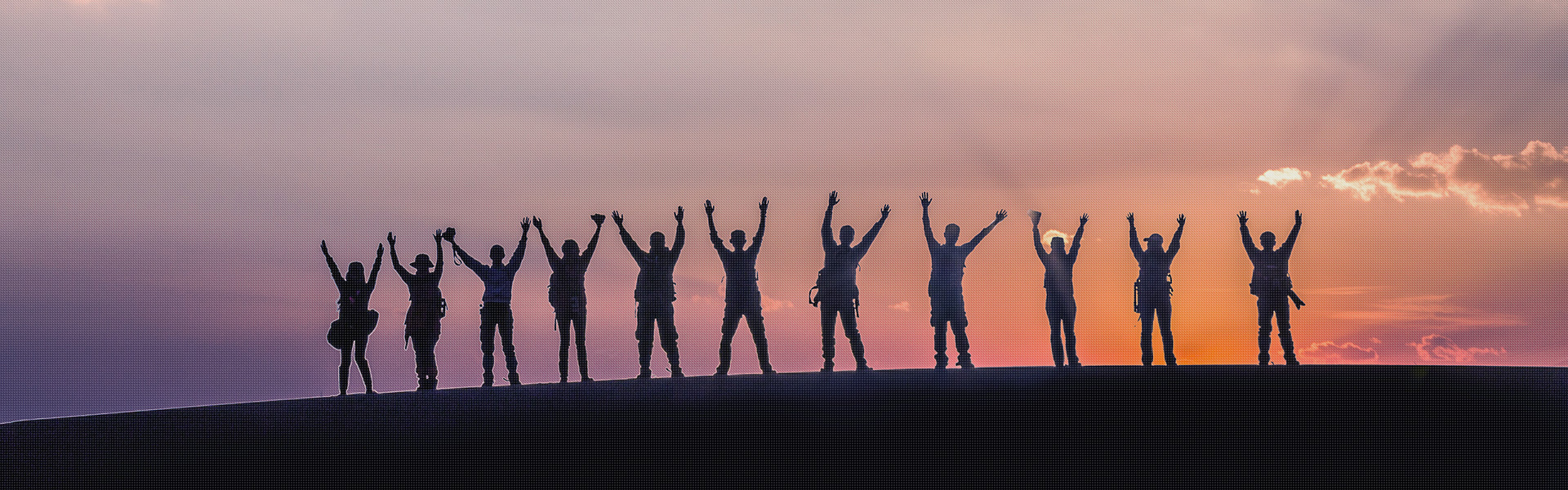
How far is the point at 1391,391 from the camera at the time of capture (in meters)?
12.3

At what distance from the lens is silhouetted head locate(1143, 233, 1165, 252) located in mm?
→ 16281

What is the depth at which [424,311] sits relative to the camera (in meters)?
15.0

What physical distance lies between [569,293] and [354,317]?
284cm

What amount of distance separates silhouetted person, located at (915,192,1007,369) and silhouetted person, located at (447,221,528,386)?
18.0 feet

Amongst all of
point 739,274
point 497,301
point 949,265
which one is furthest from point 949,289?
point 497,301

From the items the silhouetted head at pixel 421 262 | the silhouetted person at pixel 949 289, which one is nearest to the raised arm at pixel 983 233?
the silhouetted person at pixel 949 289

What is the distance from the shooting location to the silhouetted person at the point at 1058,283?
15.8 metres

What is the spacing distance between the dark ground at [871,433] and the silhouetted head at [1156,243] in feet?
11.5

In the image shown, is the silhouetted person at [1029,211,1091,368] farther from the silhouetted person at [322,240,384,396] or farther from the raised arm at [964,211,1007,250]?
the silhouetted person at [322,240,384,396]

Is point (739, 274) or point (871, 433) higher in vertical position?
point (739, 274)

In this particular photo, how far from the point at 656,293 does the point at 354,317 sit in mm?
3999

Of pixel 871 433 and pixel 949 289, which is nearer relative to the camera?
pixel 871 433

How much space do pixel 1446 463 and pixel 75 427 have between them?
1325 centimetres

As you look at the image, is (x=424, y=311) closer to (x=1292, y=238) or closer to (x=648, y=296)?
(x=648, y=296)
